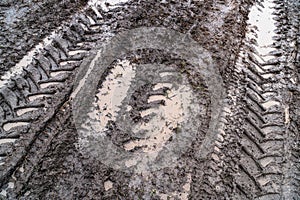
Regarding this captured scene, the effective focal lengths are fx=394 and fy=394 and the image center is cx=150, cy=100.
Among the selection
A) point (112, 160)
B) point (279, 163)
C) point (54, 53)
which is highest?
point (54, 53)

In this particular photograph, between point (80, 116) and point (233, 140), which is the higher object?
point (80, 116)

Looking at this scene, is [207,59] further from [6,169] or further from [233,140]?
[6,169]

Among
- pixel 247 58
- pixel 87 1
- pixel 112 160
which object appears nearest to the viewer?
pixel 112 160

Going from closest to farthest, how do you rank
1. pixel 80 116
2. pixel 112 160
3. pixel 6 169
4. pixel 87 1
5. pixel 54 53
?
pixel 6 169
pixel 112 160
pixel 80 116
pixel 54 53
pixel 87 1

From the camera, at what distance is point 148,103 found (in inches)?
128

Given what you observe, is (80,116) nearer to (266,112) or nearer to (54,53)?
(54,53)

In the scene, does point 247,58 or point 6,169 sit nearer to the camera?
point 6,169

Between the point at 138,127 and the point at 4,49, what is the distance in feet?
4.69

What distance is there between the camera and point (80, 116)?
303 cm

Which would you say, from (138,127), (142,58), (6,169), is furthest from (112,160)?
(142,58)

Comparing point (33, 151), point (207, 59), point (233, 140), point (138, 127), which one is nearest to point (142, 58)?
point (207, 59)

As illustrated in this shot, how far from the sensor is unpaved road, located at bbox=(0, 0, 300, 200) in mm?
2688

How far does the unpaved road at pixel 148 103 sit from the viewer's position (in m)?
2.69

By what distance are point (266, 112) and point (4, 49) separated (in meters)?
2.34
